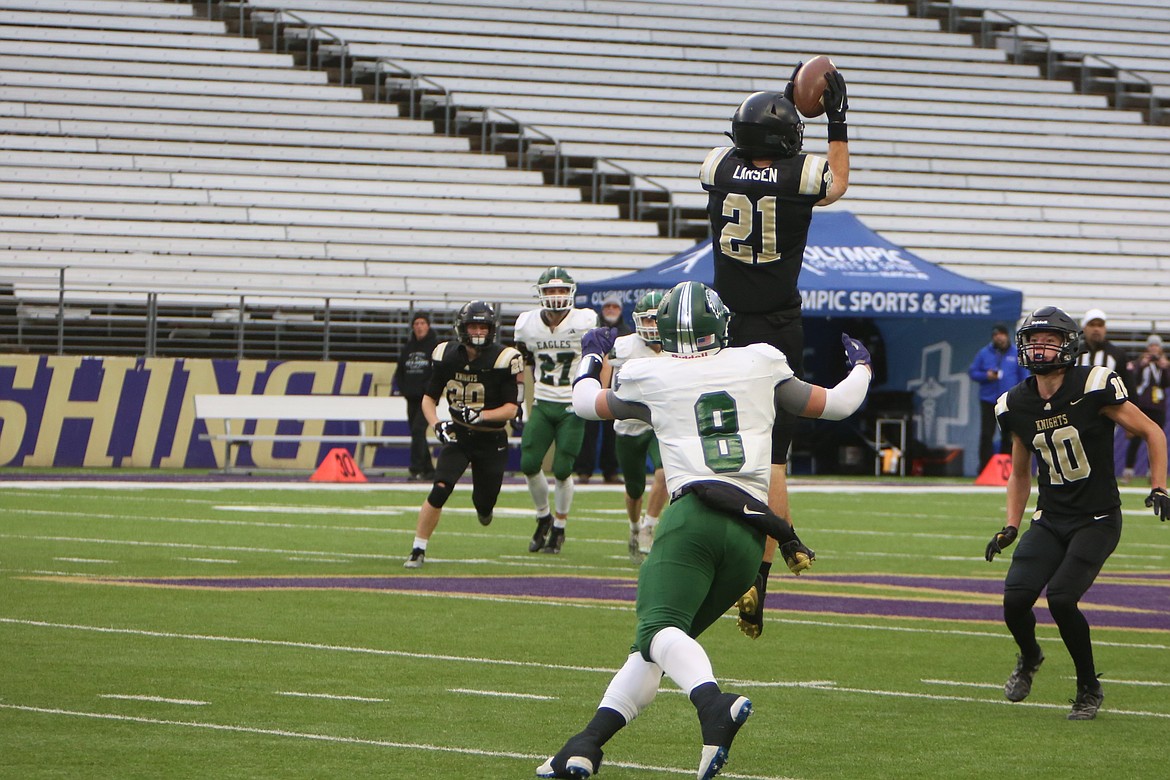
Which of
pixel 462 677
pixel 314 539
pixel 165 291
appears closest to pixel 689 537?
pixel 462 677

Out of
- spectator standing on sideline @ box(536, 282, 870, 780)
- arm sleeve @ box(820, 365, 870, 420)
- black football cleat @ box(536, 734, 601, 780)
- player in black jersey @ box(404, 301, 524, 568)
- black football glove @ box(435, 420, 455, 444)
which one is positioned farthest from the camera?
player in black jersey @ box(404, 301, 524, 568)

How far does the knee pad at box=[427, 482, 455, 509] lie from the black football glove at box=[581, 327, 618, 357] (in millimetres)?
1239

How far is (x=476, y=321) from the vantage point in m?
12.1

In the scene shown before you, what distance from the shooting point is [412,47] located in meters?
30.3

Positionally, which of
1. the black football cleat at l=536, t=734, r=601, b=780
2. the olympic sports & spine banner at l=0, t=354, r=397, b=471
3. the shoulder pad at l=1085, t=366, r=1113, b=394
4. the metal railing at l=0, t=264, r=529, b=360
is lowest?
the olympic sports & spine banner at l=0, t=354, r=397, b=471

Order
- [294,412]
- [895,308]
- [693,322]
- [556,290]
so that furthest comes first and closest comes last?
[294,412], [895,308], [556,290], [693,322]

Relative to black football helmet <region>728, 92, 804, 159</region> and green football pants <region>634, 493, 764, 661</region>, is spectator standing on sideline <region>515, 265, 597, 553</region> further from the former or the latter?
green football pants <region>634, 493, 764, 661</region>

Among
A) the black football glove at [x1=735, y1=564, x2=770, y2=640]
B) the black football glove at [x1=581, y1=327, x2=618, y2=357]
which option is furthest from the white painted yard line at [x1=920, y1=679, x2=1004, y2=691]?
the black football glove at [x1=581, y1=327, x2=618, y2=357]

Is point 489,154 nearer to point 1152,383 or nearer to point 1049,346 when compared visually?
point 1152,383

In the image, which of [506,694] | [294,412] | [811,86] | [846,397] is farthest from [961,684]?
[294,412]

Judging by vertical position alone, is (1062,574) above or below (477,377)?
above

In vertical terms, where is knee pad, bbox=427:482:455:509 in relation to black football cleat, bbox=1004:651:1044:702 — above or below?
below

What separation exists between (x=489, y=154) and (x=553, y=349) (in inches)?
611

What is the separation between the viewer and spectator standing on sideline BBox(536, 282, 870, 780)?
5316mm
